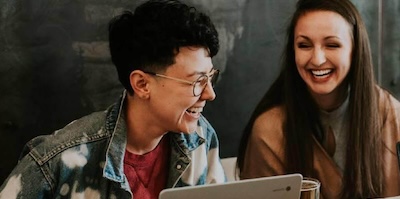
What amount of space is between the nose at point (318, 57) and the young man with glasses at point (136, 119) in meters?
0.45

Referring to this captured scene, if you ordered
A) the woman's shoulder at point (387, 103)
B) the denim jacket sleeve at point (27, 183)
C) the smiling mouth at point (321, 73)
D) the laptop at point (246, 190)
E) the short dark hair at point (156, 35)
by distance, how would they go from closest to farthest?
the laptop at point (246, 190)
the denim jacket sleeve at point (27, 183)
the short dark hair at point (156, 35)
the smiling mouth at point (321, 73)
the woman's shoulder at point (387, 103)

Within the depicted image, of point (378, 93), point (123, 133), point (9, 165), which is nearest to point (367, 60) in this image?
point (378, 93)

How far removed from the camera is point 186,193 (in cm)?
124

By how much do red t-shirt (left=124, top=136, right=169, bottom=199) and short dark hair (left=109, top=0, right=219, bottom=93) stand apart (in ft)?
0.62

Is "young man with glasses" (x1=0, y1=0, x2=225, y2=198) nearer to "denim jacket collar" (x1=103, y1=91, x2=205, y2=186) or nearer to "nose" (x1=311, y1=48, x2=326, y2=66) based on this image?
"denim jacket collar" (x1=103, y1=91, x2=205, y2=186)

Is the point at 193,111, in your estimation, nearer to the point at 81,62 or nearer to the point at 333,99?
the point at 81,62

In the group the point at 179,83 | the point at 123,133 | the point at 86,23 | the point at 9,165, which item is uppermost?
the point at 86,23

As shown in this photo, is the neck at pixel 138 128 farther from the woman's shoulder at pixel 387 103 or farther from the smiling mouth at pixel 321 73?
the woman's shoulder at pixel 387 103

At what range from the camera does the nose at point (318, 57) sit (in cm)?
207

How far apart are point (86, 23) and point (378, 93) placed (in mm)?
978

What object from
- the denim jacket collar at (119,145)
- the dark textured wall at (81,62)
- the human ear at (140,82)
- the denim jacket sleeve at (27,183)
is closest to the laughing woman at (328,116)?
the dark textured wall at (81,62)

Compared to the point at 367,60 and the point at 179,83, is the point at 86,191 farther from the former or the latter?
the point at 367,60

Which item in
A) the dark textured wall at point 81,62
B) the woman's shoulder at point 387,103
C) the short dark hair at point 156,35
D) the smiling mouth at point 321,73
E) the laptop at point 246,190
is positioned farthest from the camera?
the woman's shoulder at point 387,103

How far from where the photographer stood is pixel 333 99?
2.21 m
